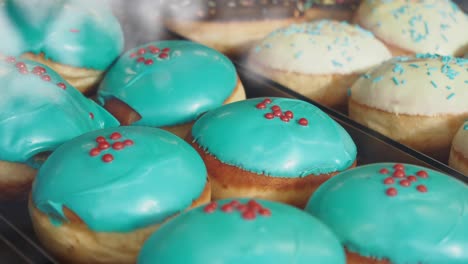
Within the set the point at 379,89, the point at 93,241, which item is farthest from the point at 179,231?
the point at 379,89

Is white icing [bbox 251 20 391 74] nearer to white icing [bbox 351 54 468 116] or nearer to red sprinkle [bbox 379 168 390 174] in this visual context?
white icing [bbox 351 54 468 116]

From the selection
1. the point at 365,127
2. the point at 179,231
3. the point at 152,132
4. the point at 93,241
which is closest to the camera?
the point at 179,231

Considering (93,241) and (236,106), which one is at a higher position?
(236,106)

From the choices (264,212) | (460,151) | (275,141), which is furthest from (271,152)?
(460,151)

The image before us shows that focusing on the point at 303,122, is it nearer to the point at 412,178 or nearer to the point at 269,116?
the point at 269,116

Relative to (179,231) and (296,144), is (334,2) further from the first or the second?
(179,231)
